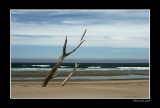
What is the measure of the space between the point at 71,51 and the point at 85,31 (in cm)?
101

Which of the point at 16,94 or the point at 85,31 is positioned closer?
the point at 16,94
